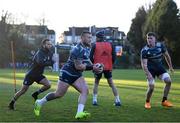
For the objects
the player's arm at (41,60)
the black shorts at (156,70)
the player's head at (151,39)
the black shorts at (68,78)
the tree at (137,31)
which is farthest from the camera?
the tree at (137,31)

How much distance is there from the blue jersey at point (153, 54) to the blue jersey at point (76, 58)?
120 inches

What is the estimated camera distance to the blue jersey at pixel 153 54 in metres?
13.4

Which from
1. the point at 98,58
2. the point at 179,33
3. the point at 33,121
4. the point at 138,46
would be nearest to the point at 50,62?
the point at 98,58

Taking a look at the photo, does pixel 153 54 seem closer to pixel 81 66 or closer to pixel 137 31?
pixel 81 66

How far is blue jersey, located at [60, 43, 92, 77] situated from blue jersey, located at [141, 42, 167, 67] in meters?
3.06

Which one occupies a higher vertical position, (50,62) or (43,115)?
(50,62)

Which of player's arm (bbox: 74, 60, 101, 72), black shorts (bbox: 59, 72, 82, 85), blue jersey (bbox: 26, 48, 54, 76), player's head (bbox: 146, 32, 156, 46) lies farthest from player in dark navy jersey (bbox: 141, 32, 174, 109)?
player's arm (bbox: 74, 60, 101, 72)

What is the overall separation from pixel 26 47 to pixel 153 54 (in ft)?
245

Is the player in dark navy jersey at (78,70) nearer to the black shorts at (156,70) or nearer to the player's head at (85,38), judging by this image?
the player's head at (85,38)

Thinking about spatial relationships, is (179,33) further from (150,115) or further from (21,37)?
(150,115)

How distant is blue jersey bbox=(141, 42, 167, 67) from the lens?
1340 cm

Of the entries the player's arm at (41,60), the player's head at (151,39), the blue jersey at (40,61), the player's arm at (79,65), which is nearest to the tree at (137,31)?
the player's head at (151,39)

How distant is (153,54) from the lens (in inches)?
529

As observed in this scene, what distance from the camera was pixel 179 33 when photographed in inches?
3078
